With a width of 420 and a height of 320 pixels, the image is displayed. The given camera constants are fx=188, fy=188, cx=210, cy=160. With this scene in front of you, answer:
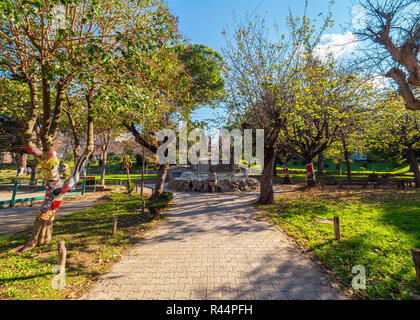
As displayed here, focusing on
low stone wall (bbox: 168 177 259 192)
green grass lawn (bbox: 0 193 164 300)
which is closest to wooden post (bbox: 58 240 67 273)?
green grass lawn (bbox: 0 193 164 300)

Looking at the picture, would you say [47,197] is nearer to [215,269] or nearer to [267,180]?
[215,269]

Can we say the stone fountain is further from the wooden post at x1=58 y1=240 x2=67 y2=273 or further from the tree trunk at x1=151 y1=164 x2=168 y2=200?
the wooden post at x1=58 y1=240 x2=67 y2=273

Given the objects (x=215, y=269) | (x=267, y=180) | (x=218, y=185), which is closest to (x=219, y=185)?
(x=218, y=185)

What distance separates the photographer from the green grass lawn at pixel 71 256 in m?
3.66

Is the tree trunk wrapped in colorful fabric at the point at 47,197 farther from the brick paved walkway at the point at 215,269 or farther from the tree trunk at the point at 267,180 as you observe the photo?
the tree trunk at the point at 267,180

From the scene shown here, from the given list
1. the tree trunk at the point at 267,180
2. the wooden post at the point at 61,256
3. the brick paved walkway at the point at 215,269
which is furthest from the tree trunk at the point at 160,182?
the wooden post at the point at 61,256

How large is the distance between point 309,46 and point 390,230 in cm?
861

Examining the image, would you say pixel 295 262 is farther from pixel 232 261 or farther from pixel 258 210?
pixel 258 210

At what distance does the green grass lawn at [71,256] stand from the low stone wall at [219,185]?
8706 millimetres

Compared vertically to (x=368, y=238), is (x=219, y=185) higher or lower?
higher

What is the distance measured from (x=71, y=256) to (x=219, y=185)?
12691 millimetres

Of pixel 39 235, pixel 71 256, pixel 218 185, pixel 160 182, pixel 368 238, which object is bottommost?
pixel 71 256

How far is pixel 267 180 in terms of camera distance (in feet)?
37.0
